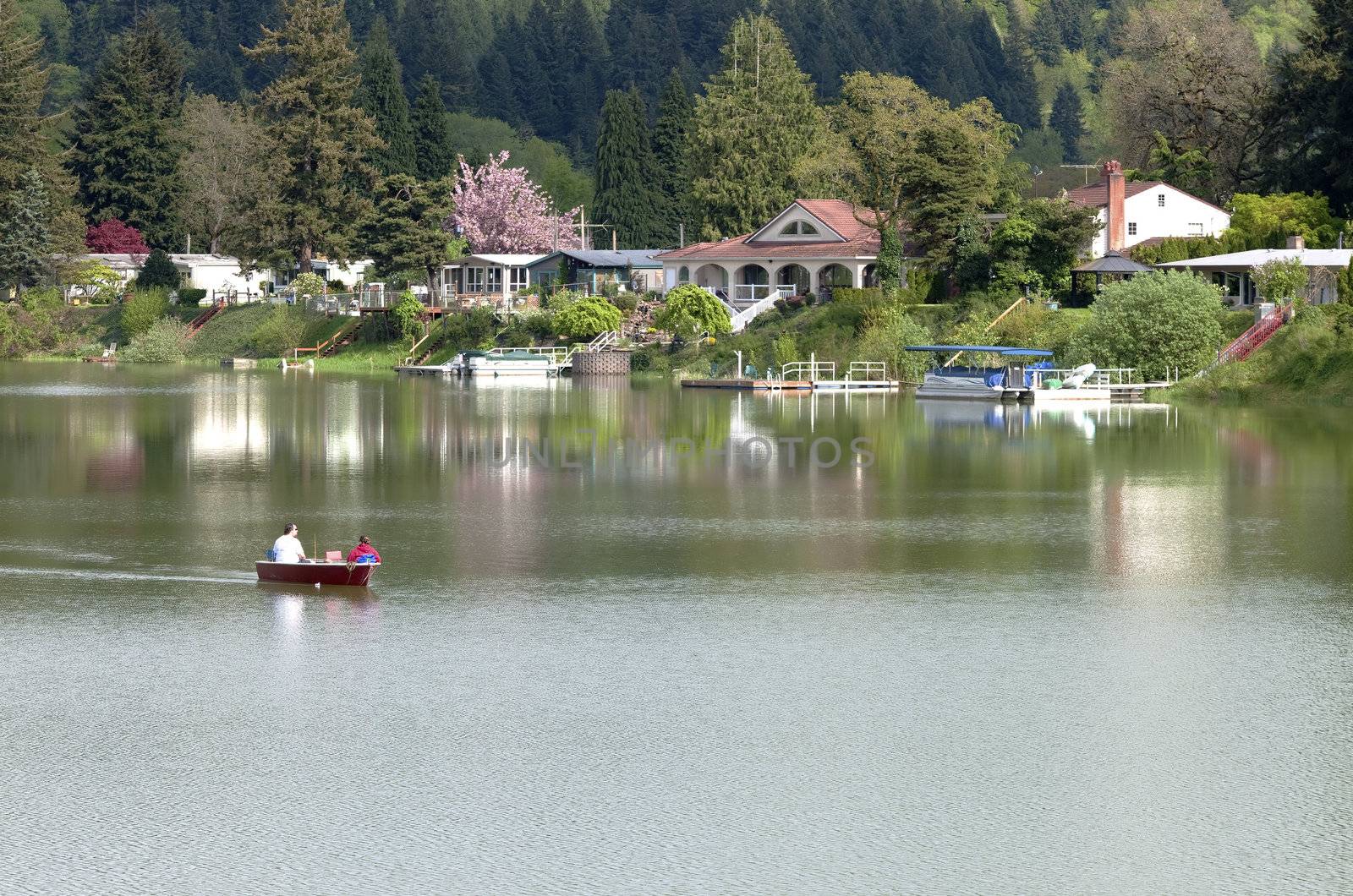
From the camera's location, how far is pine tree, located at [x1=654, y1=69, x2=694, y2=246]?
511 ft

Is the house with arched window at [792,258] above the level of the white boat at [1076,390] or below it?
above

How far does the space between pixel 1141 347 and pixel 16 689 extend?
208 feet

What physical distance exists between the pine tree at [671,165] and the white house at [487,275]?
92.5 ft

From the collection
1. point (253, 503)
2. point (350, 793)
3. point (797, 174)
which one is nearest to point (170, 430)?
point (253, 503)

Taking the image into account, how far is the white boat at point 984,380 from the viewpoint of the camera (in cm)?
7988

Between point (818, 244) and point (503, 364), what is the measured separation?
71.5 feet

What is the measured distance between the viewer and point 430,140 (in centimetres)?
15438

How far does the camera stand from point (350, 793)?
62.7ft

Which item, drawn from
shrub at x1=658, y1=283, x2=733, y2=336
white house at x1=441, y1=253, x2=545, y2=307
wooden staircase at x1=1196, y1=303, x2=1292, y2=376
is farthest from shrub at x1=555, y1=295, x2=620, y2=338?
wooden staircase at x1=1196, y1=303, x2=1292, y2=376

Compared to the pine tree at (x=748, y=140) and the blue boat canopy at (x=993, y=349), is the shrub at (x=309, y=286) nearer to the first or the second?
the pine tree at (x=748, y=140)

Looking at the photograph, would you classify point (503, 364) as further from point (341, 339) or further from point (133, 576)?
point (133, 576)

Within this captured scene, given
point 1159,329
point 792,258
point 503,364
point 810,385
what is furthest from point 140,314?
point 1159,329

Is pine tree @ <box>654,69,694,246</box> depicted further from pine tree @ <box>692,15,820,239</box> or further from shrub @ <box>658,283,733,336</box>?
shrub @ <box>658,283,733,336</box>

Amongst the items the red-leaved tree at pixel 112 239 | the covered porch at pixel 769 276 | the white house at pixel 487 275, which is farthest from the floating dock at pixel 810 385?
the red-leaved tree at pixel 112 239
